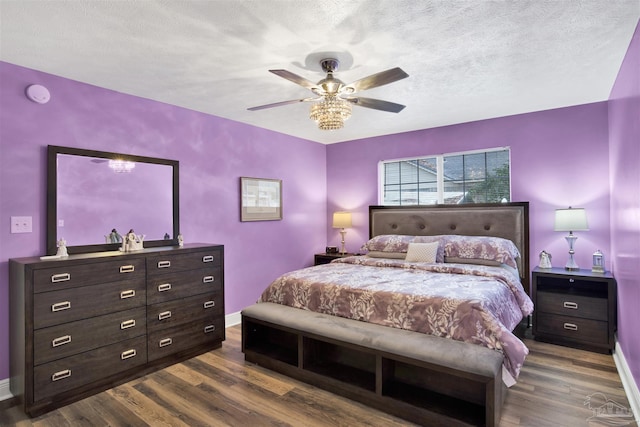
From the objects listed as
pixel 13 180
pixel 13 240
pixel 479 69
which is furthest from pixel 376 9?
pixel 13 240

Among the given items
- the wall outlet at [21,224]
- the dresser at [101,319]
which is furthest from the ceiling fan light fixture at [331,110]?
the wall outlet at [21,224]

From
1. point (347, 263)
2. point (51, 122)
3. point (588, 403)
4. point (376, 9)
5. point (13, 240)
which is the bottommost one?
point (588, 403)

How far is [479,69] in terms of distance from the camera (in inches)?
107

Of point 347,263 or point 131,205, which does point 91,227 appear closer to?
point 131,205

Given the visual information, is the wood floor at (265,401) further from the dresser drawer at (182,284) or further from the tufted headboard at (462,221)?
the tufted headboard at (462,221)

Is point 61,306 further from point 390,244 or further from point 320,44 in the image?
point 390,244

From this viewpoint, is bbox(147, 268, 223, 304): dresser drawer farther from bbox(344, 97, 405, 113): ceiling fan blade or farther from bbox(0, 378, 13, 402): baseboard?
bbox(344, 97, 405, 113): ceiling fan blade

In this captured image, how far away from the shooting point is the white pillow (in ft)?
12.4

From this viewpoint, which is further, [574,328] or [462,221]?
[462,221]

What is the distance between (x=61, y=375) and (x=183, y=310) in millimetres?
957

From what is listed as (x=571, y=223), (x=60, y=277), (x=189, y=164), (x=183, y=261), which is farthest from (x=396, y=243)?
(x=60, y=277)

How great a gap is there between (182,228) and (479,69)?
3130mm

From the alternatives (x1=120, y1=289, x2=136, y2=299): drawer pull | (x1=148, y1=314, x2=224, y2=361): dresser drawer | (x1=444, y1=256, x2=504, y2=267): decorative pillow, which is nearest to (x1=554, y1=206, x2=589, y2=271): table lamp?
(x1=444, y1=256, x2=504, y2=267): decorative pillow

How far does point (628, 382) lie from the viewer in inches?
96.3
